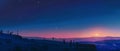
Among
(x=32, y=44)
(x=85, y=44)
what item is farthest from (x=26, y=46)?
(x=85, y=44)

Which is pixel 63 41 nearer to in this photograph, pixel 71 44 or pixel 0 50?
pixel 71 44

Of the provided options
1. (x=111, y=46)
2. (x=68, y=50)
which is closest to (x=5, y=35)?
(x=68, y=50)

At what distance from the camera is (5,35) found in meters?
128

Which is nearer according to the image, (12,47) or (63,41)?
(12,47)

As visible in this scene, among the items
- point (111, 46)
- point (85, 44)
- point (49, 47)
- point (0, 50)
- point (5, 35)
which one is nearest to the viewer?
point (0, 50)

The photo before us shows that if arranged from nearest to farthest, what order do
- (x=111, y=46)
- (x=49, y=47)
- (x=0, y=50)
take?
(x=0, y=50) < (x=49, y=47) < (x=111, y=46)

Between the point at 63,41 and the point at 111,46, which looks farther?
the point at 111,46

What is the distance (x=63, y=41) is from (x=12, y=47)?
20295 millimetres

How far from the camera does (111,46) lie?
5812 inches

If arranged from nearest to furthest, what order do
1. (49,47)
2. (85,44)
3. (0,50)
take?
(0,50)
(49,47)
(85,44)

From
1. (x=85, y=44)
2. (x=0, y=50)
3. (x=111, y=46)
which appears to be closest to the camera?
(x=0, y=50)

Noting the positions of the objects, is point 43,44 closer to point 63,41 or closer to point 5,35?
point 63,41

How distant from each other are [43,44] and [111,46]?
4376 centimetres

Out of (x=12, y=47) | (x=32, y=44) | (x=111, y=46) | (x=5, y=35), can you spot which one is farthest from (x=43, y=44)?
(x=111, y=46)
